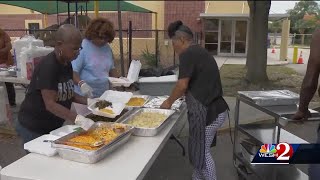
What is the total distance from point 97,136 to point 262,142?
1919 millimetres

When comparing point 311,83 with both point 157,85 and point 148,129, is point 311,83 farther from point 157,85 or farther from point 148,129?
point 157,85

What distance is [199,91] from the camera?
9.32 ft

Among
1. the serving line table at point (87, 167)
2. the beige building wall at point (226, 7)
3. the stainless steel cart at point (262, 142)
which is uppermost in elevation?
the beige building wall at point (226, 7)

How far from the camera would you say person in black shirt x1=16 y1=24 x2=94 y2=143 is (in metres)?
2.21

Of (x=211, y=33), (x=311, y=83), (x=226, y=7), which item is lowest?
(x=311, y=83)

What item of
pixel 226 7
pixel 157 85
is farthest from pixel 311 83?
pixel 226 7

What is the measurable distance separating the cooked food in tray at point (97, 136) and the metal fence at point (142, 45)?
A: 2.78 metres

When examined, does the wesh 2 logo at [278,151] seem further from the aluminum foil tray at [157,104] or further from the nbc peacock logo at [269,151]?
the aluminum foil tray at [157,104]

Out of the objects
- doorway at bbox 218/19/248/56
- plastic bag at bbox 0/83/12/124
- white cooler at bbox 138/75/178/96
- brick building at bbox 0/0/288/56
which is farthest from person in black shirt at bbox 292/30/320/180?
doorway at bbox 218/19/248/56

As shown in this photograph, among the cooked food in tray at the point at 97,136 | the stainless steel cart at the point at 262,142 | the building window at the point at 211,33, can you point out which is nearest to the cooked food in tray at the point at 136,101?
the cooked food in tray at the point at 97,136

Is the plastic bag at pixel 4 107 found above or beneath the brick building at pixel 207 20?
beneath

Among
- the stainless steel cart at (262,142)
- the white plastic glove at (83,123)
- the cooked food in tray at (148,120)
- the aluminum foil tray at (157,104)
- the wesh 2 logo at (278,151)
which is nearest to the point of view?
the wesh 2 logo at (278,151)

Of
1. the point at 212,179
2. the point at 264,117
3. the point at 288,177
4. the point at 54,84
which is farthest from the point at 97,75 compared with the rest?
the point at 264,117

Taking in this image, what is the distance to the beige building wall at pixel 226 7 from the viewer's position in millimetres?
20344
